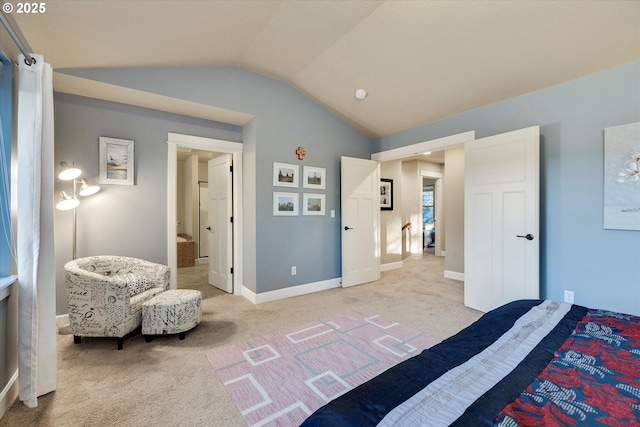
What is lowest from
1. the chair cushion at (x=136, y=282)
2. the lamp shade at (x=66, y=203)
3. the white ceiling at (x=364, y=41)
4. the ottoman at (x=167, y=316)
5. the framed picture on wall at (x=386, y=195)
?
the ottoman at (x=167, y=316)

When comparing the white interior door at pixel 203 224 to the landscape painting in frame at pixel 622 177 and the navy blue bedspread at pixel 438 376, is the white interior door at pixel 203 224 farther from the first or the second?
the landscape painting in frame at pixel 622 177

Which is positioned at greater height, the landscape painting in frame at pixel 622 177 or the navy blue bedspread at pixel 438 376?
the landscape painting in frame at pixel 622 177

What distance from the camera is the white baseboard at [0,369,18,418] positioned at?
164 centimetres

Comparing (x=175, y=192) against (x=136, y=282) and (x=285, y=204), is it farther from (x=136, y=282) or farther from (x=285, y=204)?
(x=285, y=204)

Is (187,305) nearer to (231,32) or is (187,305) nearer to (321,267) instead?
(321,267)

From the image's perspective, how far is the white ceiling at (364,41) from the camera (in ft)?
7.06

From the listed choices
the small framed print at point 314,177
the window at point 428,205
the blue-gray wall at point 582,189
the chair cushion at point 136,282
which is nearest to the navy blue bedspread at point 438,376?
the blue-gray wall at point 582,189

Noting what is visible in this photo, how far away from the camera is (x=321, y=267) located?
14.1 ft

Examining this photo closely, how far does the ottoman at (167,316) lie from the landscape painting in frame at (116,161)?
152 cm

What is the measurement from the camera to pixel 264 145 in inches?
149

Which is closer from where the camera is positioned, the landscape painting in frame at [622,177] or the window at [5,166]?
the window at [5,166]

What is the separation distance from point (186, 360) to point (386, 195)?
4724 mm

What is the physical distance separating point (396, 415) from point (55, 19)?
3.16 meters

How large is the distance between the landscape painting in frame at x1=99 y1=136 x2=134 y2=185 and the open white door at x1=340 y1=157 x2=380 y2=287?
2859mm
